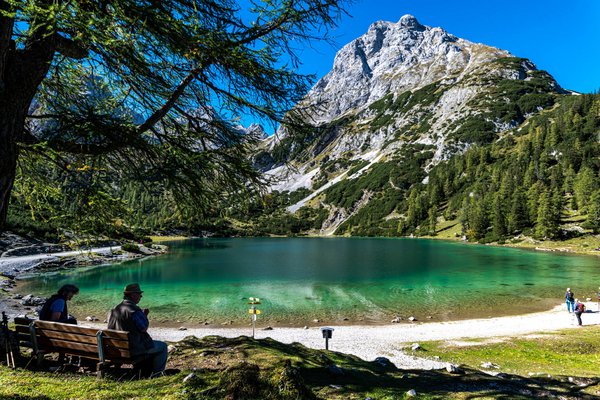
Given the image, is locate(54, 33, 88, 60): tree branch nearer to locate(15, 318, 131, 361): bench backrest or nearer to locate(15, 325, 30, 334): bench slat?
locate(15, 318, 131, 361): bench backrest

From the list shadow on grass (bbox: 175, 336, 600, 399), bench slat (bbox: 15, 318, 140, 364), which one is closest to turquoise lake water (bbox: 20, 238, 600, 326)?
shadow on grass (bbox: 175, 336, 600, 399)

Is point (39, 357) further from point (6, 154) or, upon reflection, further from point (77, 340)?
point (6, 154)

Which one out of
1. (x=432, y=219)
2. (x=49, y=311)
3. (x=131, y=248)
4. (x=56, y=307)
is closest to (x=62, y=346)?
(x=56, y=307)

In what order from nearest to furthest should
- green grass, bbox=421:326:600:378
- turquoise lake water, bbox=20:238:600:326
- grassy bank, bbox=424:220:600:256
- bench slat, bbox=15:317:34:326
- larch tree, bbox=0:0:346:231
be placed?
1. larch tree, bbox=0:0:346:231
2. bench slat, bbox=15:317:34:326
3. green grass, bbox=421:326:600:378
4. turquoise lake water, bbox=20:238:600:326
5. grassy bank, bbox=424:220:600:256

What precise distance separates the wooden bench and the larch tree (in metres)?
2.86

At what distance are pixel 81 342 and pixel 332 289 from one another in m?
31.6

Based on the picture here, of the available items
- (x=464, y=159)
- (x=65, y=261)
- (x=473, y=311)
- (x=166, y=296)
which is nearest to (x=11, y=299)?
(x=166, y=296)

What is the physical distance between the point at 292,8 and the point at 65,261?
5709 centimetres

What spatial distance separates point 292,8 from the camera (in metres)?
6.18

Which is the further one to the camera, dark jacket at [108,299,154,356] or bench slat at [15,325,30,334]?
bench slat at [15,325,30,334]

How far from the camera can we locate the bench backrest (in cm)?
641

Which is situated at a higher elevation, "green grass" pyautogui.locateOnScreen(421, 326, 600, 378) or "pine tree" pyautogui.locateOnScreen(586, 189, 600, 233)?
"pine tree" pyautogui.locateOnScreen(586, 189, 600, 233)

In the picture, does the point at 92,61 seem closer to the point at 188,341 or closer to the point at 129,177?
the point at 129,177

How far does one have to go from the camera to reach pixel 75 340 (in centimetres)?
684
